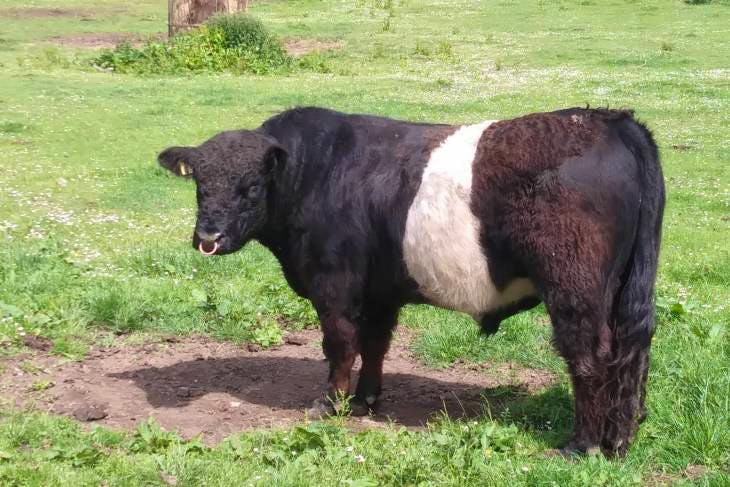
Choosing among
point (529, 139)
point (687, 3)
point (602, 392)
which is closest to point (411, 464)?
point (602, 392)

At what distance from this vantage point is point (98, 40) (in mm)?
27359

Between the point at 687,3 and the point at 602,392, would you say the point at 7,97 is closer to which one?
the point at 602,392

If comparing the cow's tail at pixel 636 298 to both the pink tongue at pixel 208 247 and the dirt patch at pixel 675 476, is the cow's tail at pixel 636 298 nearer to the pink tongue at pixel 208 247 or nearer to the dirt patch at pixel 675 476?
the dirt patch at pixel 675 476

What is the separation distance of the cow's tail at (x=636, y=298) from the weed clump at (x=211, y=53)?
1761 centimetres

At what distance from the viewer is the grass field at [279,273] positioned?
5215 mm

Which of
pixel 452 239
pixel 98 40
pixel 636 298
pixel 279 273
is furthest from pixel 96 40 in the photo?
pixel 636 298

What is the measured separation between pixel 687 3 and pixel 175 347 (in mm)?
31010

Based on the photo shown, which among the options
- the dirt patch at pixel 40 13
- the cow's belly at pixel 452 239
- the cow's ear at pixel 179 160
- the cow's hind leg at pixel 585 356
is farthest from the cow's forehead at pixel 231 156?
the dirt patch at pixel 40 13

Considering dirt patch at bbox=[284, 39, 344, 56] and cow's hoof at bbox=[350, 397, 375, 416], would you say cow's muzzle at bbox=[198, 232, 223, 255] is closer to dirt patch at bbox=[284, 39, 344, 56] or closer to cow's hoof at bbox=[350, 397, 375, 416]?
cow's hoof at bbox=[350, 397, 375, 416]

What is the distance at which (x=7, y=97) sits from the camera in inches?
701

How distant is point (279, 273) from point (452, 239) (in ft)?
11.1

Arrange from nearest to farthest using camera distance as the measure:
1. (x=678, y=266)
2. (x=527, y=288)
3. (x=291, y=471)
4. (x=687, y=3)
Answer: (x=291, y=471), (x=527, y=288), (x=678, y=266), (x=687, y=3)

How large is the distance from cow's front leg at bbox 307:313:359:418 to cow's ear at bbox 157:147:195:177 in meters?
1.27

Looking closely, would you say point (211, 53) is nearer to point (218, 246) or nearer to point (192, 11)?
point (192, 11)
